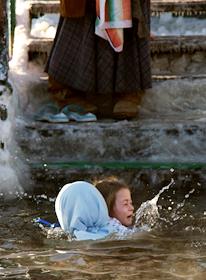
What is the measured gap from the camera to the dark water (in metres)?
4.72

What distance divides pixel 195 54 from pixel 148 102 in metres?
0.87

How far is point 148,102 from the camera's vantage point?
8234 mm

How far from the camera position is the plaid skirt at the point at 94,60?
7695 millimetres

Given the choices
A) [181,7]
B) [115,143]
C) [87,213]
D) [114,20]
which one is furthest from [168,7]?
[87,213]

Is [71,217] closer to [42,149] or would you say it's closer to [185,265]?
[185,265]

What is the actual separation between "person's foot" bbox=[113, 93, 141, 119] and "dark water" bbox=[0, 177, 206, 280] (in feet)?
4.57

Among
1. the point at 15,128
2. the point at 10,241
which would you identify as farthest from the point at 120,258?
the point at 15,128

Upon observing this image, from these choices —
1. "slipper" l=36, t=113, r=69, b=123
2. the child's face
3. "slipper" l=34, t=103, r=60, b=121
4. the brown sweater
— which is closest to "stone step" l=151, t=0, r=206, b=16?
the brown sweater

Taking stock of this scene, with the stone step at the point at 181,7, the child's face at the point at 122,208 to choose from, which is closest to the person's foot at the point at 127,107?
the stone step at the point at 181,7

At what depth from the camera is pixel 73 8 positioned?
7.58 metres

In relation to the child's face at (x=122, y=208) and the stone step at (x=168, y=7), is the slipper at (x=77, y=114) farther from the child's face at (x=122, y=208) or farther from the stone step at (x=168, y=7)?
the child's face at (x=122, y=208)

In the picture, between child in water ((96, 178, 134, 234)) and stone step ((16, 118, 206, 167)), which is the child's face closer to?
child in water ((96, 178, 134, 234))

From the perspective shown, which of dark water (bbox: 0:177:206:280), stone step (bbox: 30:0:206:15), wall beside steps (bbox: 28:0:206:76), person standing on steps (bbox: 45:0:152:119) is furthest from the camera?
stone step (bbox: 30:0:206:15)

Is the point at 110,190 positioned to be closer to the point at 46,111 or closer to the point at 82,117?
the point at 82,117
